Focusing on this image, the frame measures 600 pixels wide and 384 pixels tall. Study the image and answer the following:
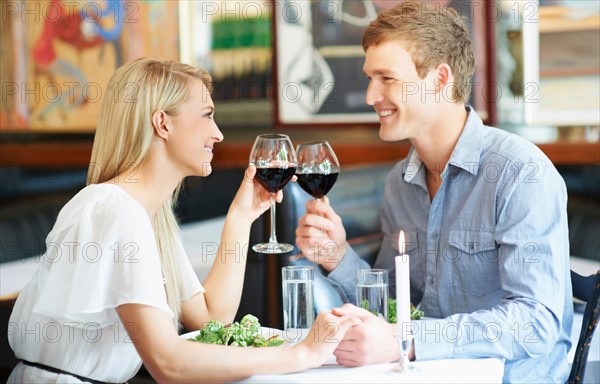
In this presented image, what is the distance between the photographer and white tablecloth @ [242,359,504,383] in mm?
1697

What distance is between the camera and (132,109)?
207 centimetres

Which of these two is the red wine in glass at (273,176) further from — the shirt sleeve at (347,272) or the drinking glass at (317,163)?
the shirt sleeve at (347,272)

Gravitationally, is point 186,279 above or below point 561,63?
below

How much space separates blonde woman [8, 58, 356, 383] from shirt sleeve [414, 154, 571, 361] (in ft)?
0.90

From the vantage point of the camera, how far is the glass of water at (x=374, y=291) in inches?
76.5

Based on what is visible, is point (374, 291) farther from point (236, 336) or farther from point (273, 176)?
point (273, 176)

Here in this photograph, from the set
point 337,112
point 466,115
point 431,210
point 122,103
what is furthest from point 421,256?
point 337,112

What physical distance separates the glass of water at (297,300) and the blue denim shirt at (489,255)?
0.26 m

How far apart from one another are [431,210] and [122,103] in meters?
0.91

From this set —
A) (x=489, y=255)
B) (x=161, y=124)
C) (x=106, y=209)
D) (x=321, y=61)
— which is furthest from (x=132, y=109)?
(x=321, y=61)

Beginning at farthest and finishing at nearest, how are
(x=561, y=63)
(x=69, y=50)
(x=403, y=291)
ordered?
(x=69, y=50)
(x=561, y=63)
(x=403, y=291)

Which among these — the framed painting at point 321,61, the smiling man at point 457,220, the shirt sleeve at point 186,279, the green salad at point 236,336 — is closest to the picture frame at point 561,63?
the framed painting at point 321,61

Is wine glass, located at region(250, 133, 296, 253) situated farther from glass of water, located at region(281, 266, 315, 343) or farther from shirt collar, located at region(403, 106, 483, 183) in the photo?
shirt collar, located at region(403, 106, 483, 183)

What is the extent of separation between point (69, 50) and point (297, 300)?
378 centimetres
